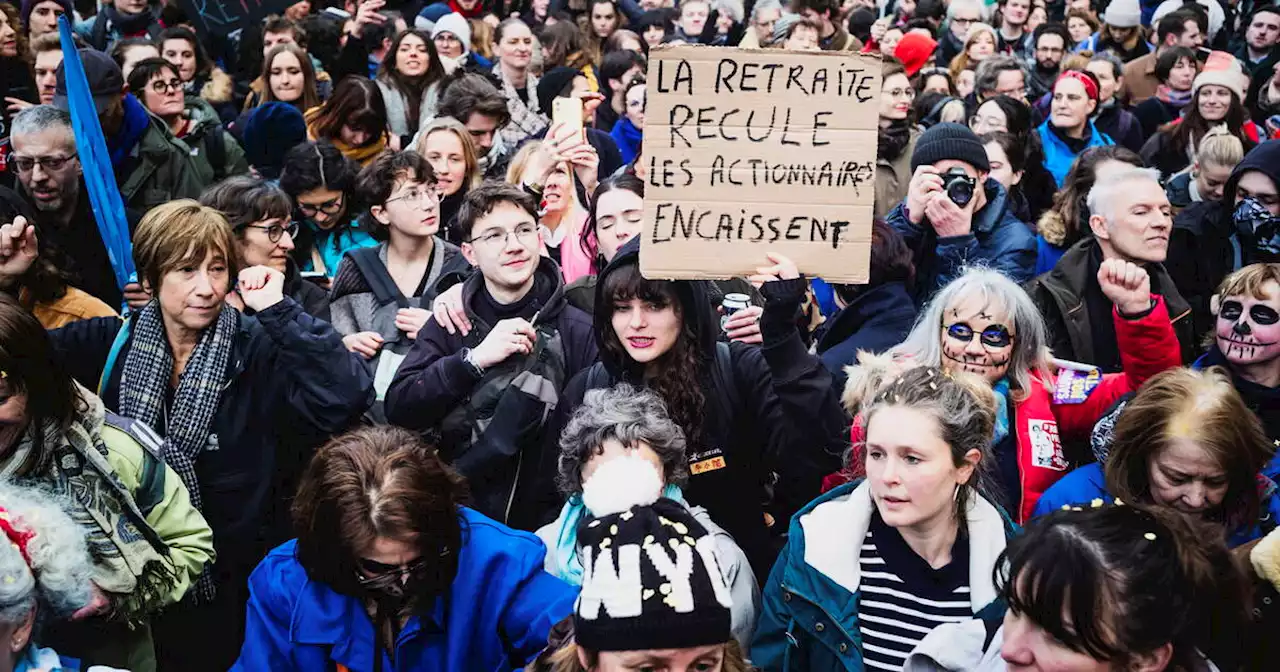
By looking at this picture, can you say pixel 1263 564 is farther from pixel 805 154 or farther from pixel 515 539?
pixel 515 539

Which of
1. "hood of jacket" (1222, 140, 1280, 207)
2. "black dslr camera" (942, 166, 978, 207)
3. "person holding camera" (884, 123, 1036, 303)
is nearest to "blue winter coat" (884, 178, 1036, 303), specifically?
"person holding camera" (884, 123, 1036, 303)

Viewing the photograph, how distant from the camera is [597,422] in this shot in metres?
3.44

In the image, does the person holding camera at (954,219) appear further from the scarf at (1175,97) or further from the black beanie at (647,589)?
the scarf at (1175,97)

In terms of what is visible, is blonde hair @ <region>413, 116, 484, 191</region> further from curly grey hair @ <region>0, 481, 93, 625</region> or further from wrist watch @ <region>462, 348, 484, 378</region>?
curly grey hair @ <region>0, 481, 93, 625</region>

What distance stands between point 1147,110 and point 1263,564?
7618mm

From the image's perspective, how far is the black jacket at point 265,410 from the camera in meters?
4.03

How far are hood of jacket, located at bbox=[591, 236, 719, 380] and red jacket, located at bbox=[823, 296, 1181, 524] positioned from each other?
0.54 m

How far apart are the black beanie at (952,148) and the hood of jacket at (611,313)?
2.07 m

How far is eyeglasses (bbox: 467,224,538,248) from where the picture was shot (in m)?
4.52

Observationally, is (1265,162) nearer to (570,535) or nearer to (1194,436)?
(1194,436)

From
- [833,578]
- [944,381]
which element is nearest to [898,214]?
[944,381]

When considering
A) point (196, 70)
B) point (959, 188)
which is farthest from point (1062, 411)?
point (196, 70)

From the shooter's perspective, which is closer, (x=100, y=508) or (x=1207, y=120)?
(x=100, y=508)

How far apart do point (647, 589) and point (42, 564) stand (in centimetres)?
137
